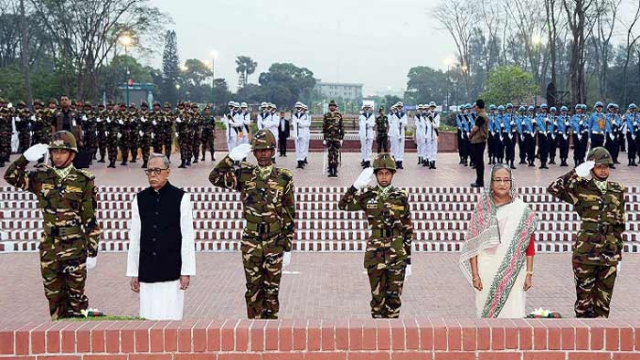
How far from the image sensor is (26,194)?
41.9 ft

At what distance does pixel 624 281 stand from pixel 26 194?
10.8 m

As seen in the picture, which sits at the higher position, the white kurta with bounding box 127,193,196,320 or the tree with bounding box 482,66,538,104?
the tree with bounding box 482,66,538,104

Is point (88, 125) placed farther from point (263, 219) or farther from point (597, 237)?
point (597, 237)

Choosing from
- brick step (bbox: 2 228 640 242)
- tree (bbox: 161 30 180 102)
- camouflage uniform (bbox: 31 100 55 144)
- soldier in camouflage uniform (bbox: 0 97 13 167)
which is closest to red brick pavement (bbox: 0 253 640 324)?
brick step (bbox: 2 228 640 242)

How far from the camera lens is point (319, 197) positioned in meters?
12.8

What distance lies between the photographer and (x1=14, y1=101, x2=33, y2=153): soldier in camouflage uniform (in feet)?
62.0

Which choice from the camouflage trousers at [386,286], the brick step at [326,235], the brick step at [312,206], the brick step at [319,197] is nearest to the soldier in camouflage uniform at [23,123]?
the brick step at [319,197]

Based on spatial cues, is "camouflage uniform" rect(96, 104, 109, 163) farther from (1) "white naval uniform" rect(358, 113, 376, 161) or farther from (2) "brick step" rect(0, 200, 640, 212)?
(1) "white naval uniform" rect(358, 113, 376, 161)

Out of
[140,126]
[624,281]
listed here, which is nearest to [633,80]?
[140,126]

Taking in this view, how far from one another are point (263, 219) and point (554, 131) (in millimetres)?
14294

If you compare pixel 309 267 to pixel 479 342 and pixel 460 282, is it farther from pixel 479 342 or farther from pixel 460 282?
pixel 479 342

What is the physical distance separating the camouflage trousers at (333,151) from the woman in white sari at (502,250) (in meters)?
10.5

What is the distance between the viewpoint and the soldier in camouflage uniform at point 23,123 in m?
18.9

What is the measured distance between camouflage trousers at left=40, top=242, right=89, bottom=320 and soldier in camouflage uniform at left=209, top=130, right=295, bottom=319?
145cm
